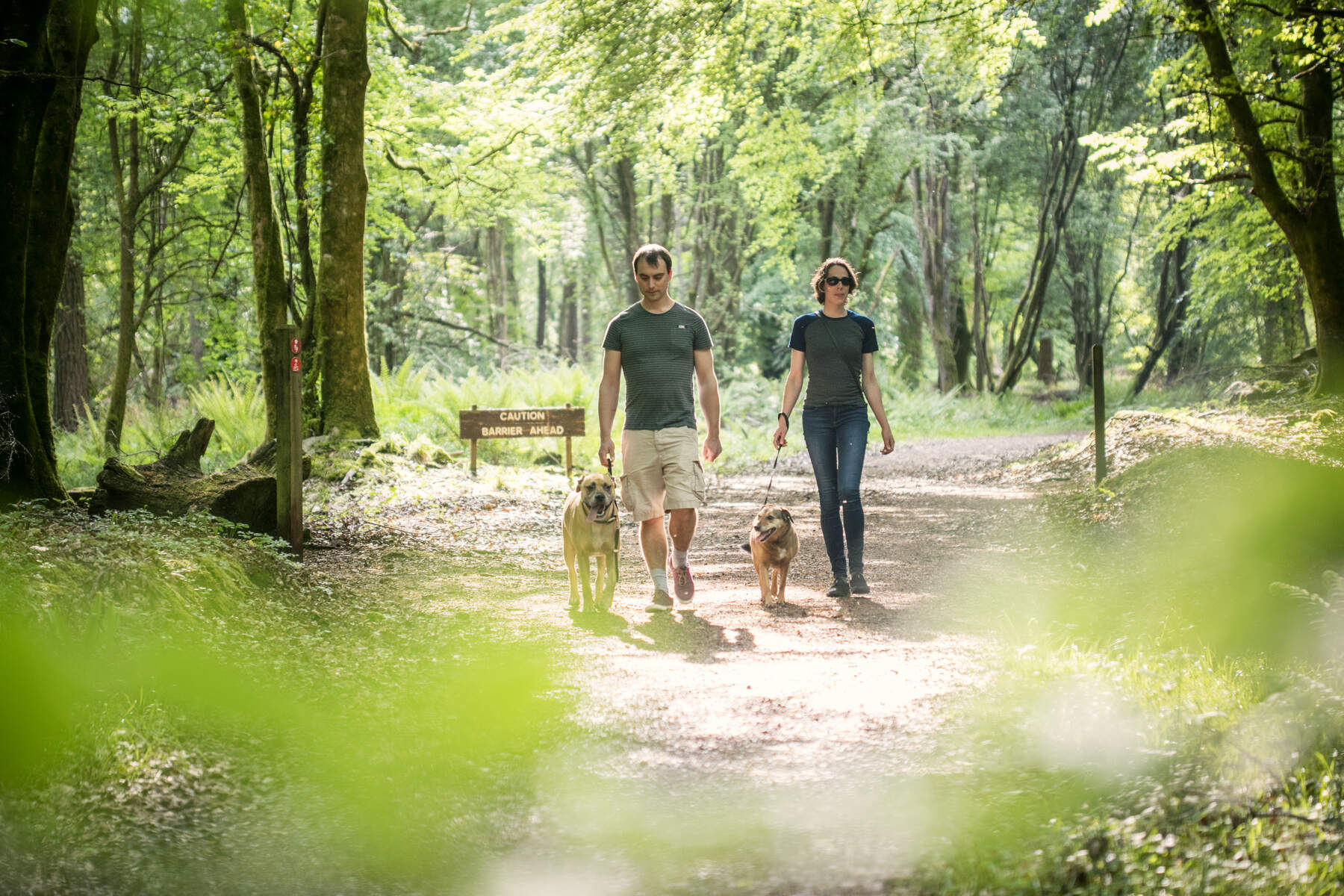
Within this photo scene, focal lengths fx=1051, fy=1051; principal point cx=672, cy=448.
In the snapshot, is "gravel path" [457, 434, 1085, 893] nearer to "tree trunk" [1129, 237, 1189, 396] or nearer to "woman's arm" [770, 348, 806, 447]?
"woman's arm" [770, 348, 806, 447]

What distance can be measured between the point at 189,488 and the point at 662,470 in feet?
13.8

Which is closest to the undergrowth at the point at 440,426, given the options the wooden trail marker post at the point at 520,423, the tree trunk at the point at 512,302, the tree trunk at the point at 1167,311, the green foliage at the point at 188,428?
the green foliage at the point at 188,428

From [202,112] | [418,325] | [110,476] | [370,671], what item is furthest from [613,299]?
[370,671]

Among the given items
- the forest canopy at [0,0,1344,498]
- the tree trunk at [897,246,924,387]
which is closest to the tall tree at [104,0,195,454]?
the forest canopy at [0,0,1344,498]

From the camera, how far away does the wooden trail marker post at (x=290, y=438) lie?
8.26 m

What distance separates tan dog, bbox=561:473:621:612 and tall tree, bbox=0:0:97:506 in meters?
3.65

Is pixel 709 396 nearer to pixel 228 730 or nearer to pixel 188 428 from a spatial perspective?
pixel 228 730

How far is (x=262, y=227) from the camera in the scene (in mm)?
13633

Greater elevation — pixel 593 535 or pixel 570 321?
pixel 570 321

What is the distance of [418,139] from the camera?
1878 cm

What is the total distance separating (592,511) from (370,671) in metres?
1.74

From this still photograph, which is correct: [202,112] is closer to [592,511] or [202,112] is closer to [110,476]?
[110,476]

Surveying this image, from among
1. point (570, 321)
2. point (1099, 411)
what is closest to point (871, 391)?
point (1099, 411)

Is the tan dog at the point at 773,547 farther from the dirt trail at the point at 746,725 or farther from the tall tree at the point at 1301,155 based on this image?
the tall tree at the point at 1301,155
